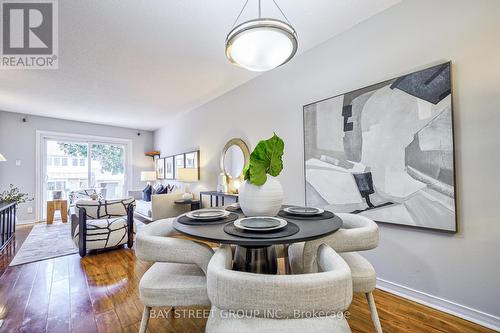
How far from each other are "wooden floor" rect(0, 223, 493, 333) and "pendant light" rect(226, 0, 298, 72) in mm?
1873

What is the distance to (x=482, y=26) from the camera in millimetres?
1456

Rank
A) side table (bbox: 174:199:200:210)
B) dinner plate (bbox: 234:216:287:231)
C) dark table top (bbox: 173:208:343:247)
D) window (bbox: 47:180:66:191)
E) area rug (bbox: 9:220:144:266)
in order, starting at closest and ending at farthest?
dark table top (bbox: 173:208:343:247)
dinner plate (bbox: 234:216:287:231)
area rug (bbox: 9:220:144:266)
side table (bbox: 174:199:200:210)
window (bbox: 47:180:66:191)

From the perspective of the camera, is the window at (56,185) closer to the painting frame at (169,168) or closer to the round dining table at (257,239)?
the painting frame at (169,168)

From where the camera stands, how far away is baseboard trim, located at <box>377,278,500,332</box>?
1432 mm

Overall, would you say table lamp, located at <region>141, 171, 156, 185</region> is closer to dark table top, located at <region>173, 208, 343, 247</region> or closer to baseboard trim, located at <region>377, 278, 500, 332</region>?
dark table top, located at <region>173, 208, 343, 247</region>

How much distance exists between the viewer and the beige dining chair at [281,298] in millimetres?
696

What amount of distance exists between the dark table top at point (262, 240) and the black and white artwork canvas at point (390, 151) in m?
0.83

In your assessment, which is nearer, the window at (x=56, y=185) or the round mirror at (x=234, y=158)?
the round mirror at (x=234, y=158)

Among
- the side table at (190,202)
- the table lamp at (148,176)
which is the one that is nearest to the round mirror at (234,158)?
the side table at (190,202)

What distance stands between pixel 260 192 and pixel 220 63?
2.14 metres

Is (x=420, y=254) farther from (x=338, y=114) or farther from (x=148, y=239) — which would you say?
(x=148, y=239)

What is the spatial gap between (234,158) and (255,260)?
93.4 inches

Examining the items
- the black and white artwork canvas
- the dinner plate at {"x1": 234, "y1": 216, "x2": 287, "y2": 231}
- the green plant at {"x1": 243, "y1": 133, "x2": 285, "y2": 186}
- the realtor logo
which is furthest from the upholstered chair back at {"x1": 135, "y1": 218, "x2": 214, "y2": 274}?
the realtor logo

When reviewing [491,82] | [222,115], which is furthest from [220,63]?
[491,82]
